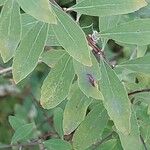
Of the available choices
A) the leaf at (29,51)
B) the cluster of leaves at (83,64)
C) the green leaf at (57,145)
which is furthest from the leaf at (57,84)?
the green leaf at (57,145)

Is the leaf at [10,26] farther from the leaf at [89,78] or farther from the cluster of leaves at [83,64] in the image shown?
the leaf at [89,78]

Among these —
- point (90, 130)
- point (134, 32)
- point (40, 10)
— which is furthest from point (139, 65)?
point (40, 10)

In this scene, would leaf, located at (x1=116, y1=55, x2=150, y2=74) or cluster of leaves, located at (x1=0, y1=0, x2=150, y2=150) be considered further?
leaf, located at (x1=116, y1=55, x2=150, y2=74)

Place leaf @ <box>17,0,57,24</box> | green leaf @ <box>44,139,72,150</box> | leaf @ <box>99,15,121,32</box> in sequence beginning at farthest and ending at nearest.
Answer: green leaf @ <box>44,139,72,150</box>, leaf @ <box>99,15,121,32</box>, leaf @ <box>17,0,57,24</box>

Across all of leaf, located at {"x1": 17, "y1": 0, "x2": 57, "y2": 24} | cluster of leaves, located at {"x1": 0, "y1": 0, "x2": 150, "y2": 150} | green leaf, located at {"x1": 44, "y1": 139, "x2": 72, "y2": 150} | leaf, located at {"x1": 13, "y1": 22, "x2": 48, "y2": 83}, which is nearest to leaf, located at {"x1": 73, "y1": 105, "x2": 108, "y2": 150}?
cluster of leaves, located at {"x1": 0, "y1": 0, "x2": 150, "y2": 150}

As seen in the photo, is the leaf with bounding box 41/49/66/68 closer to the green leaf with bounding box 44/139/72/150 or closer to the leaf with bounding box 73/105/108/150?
the leaf with bounding box 73/105/108/150
